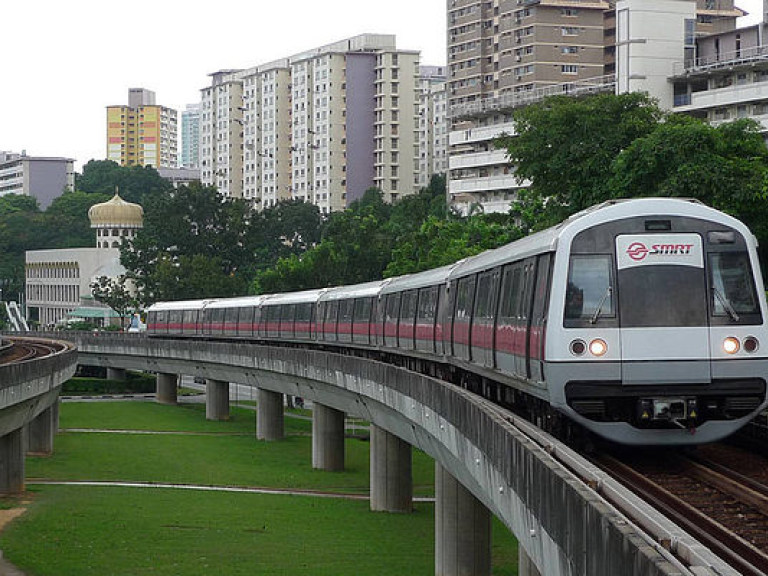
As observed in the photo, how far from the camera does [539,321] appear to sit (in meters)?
19.5

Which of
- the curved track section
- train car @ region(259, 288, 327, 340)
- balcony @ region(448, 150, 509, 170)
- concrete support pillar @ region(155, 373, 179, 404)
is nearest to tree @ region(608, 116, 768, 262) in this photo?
train car @ region(259, 288, 327, 340)

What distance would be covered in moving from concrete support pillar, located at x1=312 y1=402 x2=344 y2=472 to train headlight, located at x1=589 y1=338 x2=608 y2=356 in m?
37.3

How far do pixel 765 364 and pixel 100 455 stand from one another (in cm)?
4211

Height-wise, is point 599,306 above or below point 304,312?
above

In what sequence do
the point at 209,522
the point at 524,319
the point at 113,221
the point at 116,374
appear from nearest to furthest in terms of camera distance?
the point at 524,319, the point at 209,522, the point at 116,374, the point at 113,221

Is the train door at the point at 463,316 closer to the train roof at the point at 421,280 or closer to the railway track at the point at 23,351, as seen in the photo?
the train roof at the point at 421,280

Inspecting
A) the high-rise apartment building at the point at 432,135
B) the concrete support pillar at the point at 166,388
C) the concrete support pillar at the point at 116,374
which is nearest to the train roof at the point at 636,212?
the concrete support pillar at the point at 166,388

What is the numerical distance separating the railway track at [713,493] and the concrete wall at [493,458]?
1212 millimetres

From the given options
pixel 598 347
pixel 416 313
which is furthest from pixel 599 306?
pixel 416 313

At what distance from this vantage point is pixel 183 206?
134125 millimetres

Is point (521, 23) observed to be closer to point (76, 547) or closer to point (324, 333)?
point (324, 333)

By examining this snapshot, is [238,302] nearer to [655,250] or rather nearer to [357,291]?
[357,291]

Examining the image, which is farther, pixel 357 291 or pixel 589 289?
pixel 357 291

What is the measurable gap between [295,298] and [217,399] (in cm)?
1813
